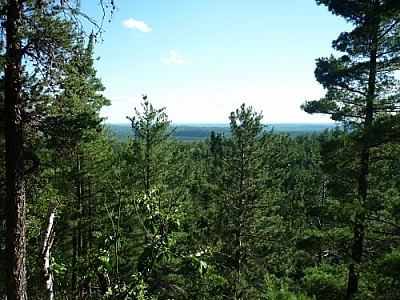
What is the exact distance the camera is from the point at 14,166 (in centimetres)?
511

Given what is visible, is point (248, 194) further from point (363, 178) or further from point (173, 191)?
point (173, 191)

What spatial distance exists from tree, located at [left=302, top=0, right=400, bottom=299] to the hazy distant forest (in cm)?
3

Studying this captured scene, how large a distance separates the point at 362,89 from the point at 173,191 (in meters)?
7.22

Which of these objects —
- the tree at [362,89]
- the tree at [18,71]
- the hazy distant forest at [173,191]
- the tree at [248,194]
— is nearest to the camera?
the hazy distant forest at [173,191]

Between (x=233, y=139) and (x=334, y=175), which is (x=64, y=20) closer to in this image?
(x=334, y=175)

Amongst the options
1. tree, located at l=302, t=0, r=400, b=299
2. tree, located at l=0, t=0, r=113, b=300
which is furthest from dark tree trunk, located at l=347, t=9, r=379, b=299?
tree, located at l=0, t=0, r=113, b=300

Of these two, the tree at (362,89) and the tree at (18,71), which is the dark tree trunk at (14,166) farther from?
the tree at (362,89)

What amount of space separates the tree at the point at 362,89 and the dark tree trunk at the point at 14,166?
6306mm

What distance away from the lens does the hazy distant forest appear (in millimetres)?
2867

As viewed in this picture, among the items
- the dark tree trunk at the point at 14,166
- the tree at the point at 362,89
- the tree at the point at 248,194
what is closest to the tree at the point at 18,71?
the dark tree trunk at the point at 14,166

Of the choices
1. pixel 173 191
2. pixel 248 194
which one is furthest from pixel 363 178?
pixel 173 191

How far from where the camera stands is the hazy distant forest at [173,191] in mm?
2867

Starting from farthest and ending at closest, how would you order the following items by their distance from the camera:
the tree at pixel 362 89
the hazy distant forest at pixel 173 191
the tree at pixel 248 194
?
the tree at pixel 248 194 < the tree at pixel 362 89 < the hazy distant forest at pixel 173 191

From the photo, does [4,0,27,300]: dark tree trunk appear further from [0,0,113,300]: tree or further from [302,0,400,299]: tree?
[302,0,400,299]: tree
